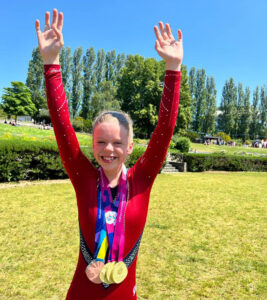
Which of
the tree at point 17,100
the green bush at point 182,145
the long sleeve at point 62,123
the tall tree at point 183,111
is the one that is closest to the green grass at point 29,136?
the green bush at point 182,145

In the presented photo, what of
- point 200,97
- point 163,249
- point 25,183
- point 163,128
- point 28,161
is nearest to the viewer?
point 163,128

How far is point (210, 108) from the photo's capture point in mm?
64000

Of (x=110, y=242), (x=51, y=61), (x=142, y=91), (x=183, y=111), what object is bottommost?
(x=110, y=242)

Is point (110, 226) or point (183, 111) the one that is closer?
point (110, 226)

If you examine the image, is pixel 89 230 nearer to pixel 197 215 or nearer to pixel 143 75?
pixel 197 215

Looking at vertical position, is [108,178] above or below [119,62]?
below

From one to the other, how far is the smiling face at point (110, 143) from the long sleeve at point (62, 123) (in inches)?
5.7

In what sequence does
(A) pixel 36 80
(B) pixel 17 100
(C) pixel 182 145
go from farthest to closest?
(A) pixel 36 80 < (B) pixel 17 100 < (C) pixel 182 145

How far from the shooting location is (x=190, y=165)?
67.7ft

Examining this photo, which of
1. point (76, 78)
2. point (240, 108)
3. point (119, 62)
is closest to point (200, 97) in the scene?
point (240, 108)

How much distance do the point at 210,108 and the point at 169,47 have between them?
2606 inches

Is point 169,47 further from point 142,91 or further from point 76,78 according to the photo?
point 76,78

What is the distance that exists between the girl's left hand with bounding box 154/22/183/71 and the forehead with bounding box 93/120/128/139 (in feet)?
1.56

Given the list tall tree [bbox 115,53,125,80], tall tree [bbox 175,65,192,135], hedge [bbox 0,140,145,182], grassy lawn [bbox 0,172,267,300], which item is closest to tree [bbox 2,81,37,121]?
tall tree [bbox 115,53,125,80]
